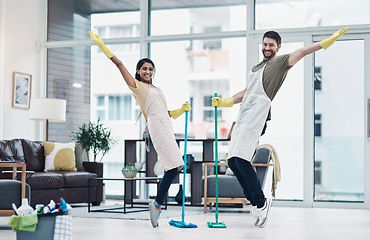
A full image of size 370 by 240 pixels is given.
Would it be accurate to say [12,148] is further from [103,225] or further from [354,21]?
[354,21]

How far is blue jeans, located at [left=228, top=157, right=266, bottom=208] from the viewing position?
13.7ft

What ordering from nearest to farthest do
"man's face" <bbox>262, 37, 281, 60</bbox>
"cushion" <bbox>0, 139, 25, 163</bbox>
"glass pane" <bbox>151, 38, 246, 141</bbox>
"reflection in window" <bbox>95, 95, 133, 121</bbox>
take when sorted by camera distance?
"man's face" <bbox>262, 37, 281, 60</bbox>, "cushion" <bbox>0, 139, 25, 163</bbox>, "reflection in window" <bbox>95, 95, 133, 121</bbox>, "glass pane" <bbox>151, 38, 246, 141</bbox>

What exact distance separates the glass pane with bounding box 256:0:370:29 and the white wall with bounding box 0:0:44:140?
3092 mm

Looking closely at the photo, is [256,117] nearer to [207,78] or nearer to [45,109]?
[45,109]

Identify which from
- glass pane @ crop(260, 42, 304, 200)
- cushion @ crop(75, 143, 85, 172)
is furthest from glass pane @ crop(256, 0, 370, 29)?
cushion @ crop(75, 143, 85, 172)

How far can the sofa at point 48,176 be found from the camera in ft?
19.7

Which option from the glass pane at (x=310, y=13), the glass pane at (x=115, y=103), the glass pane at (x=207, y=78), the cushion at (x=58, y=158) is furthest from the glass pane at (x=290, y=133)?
the glass pane at (x=207, y=78)

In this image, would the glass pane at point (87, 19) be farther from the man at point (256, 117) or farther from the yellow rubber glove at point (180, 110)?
the man at point (256, 117)

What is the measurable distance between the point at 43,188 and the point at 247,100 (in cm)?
273

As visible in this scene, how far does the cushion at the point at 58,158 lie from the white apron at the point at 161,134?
2.63m

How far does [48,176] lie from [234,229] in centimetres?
264

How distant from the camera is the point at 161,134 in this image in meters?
4.22

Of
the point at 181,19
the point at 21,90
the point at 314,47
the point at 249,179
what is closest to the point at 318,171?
the point at 181,19

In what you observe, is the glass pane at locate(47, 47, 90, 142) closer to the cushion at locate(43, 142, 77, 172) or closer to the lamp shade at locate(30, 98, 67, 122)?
the lamp shade at locate(30, 98, 67, 122)
